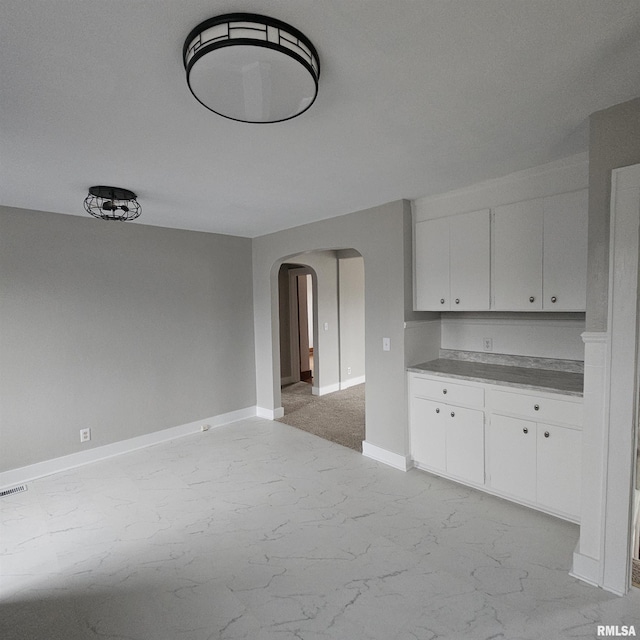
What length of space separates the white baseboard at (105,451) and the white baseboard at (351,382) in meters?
2.08

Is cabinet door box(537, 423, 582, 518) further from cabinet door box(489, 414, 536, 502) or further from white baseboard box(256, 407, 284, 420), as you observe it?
white baseboard box(256, 407, 284, 420)

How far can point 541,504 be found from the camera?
260 centimetres

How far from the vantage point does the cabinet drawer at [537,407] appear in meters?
2.44

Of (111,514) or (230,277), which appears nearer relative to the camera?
(111,514)

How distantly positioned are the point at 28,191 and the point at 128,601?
9.40 ft

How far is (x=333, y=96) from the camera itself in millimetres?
1636

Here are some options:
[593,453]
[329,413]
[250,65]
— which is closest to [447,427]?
[593,453]

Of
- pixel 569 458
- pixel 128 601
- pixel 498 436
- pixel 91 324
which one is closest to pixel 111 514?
pixel 128 601

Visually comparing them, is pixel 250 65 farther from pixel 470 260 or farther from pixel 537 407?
pixel 537 407

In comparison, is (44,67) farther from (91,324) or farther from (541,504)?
(541,504)

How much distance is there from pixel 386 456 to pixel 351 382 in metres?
3.18

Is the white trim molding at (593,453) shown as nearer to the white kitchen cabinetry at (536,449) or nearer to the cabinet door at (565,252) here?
the white kitchen cabinetry at (536,449)

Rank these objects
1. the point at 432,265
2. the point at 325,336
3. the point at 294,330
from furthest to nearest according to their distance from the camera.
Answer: the point at 294,330 → the point at 325,336 → the point at 432,265

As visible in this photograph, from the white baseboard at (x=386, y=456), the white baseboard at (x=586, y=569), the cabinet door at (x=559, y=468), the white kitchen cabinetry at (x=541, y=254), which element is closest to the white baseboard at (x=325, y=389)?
the white baseboard at (x=386, y=456)
